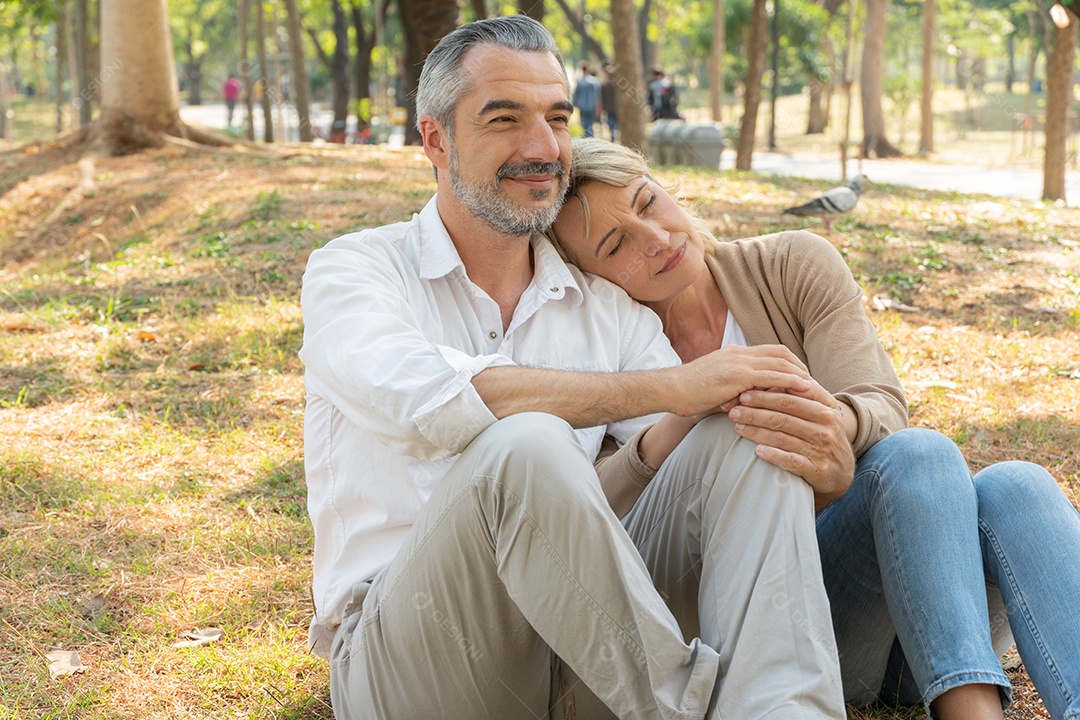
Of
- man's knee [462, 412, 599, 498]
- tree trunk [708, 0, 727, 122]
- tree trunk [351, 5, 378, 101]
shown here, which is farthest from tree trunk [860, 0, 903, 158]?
man's knee [462, 412, 599, 498]

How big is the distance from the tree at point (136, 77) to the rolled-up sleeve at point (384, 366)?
9.65m

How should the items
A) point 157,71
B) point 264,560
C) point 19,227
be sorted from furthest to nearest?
point 157,71
point 19,227
point 264,560

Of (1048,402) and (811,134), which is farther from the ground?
(811,134)

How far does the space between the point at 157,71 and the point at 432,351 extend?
10298 millimetres

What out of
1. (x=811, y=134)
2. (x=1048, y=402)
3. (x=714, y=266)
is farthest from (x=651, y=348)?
(x=811, y=134)

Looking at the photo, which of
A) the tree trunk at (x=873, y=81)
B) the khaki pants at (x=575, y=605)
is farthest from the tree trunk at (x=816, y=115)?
the khaki pants at (x=575, y=605)

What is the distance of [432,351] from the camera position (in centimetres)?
227

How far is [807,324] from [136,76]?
10.1 meters

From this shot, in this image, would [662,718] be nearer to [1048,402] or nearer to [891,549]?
[891,549]

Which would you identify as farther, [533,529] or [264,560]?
[264,560]

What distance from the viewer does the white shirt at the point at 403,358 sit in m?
2.22

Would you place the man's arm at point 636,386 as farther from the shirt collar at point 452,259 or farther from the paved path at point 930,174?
the paved path at point 930,174

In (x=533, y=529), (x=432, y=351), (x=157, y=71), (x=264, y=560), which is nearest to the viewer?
(x=533, y=529)

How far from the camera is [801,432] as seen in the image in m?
2.26
